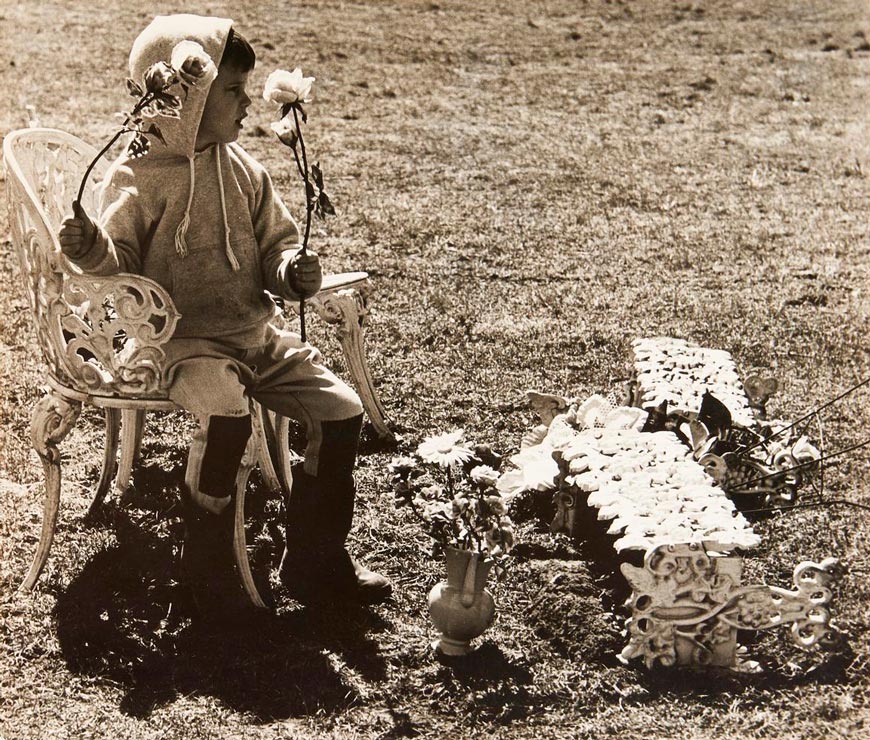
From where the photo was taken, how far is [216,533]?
376cm

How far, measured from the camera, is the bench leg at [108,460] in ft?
Result: 14.6

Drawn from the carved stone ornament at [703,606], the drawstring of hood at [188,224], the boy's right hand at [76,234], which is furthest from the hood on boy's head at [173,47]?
the carved stone ornament at [703,606]

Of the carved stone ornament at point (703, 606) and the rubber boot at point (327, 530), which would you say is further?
the rubber boot at point (327, 530)

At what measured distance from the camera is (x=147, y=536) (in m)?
4.34

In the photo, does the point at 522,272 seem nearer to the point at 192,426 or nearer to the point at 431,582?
the point at 192,426

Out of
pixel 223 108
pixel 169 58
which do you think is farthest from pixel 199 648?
pixel 169 58

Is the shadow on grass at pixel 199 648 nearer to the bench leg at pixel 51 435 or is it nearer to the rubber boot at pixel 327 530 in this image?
the rubber boot at pixel 327 530

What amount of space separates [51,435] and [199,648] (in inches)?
32.3

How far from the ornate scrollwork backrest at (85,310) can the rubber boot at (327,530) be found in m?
0.54

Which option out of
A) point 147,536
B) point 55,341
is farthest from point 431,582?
point 55,341

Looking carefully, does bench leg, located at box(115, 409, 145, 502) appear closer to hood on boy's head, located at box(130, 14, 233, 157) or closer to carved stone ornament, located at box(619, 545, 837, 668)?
hood on boy's head, located at box(130, 14, 233, 157)

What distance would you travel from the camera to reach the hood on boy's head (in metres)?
3.54

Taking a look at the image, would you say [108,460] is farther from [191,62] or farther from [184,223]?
[191,62]

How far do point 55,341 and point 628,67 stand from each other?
31.0 ft
